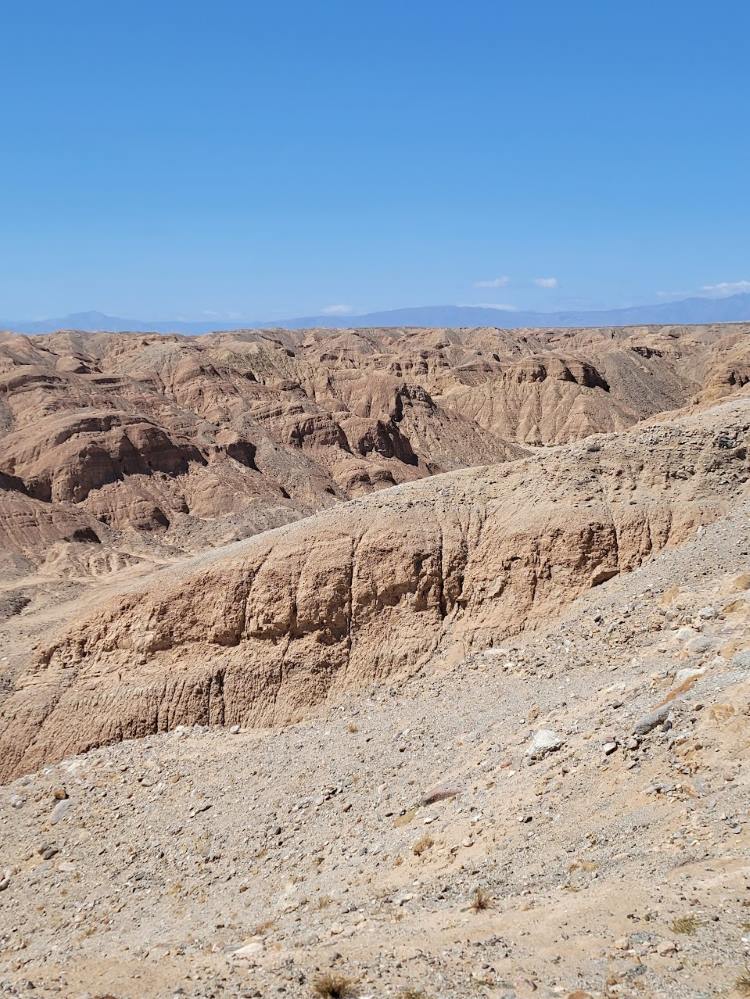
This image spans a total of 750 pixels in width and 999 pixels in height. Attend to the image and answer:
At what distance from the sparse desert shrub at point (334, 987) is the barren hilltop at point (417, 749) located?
3 cm

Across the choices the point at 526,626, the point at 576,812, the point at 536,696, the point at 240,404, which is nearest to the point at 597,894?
the point at 576,812

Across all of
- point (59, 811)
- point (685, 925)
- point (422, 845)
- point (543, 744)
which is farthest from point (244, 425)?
point (685, 925)

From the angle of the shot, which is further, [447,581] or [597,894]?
[447,581]

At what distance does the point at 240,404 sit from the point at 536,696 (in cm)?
5825

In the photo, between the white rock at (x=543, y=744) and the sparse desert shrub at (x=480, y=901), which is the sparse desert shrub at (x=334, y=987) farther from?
the white rock at (x=543, y=744)

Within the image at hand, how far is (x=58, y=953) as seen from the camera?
1287 centimetres

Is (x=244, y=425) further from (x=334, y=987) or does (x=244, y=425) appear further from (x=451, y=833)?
(x=334, y=987)

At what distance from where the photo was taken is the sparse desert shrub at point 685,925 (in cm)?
770

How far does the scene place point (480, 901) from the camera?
936 centimetres

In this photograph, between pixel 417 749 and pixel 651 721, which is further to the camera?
pixel 417 749

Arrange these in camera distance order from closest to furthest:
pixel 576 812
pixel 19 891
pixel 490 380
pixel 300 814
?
pixel 576 812
pixel 300 814
pixel 19 891
pixel 490 380

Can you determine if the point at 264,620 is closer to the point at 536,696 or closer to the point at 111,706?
the point at 111,706

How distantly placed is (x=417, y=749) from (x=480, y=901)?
5614mm

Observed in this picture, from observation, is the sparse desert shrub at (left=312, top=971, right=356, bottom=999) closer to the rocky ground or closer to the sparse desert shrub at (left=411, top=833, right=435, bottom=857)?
the rocky ground
